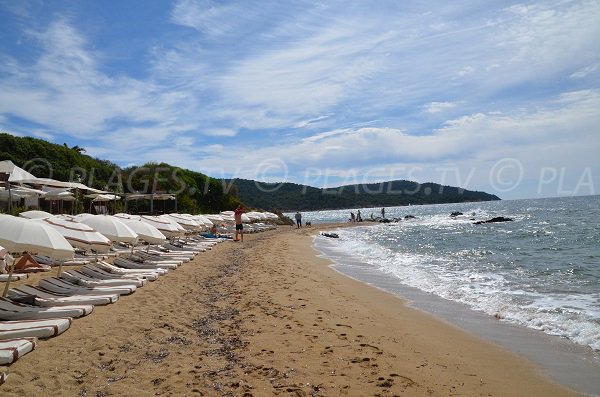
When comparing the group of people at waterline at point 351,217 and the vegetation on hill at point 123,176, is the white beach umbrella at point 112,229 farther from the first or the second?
the group of people at waterline at point 351,217

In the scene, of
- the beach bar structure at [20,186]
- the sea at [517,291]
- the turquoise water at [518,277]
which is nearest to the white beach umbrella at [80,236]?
the sea at [517,291]

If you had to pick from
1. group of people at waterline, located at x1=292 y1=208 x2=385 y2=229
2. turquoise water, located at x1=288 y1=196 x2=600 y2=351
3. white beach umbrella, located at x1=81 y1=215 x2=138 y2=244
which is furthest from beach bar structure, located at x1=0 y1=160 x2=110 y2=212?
group of people at waterline, located at x1=292 y1=208 x2=385 y2=229

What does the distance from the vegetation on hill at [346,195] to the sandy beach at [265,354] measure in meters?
97.9

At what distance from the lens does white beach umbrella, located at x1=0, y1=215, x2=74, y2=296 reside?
6113 millimetres

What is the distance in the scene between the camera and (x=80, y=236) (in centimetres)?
848

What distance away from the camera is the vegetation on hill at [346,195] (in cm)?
11616

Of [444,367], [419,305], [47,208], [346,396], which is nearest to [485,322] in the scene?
[419,305]

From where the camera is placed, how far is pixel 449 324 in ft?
23.3

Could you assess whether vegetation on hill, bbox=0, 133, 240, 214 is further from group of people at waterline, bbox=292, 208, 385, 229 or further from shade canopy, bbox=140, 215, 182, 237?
shade canopy, bbox=140, 215, 182, 237

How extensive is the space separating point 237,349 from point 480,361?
2899mm

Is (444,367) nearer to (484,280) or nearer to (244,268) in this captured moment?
(484,280)

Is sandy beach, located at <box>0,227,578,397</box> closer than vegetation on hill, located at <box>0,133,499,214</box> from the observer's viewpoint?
Yes

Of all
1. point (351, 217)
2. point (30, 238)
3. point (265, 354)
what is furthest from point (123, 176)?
point (265, 354)

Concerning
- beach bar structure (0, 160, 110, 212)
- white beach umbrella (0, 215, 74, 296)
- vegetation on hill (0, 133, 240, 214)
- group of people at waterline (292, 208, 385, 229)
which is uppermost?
vegetation on hill (0, 133, 240, 214)
